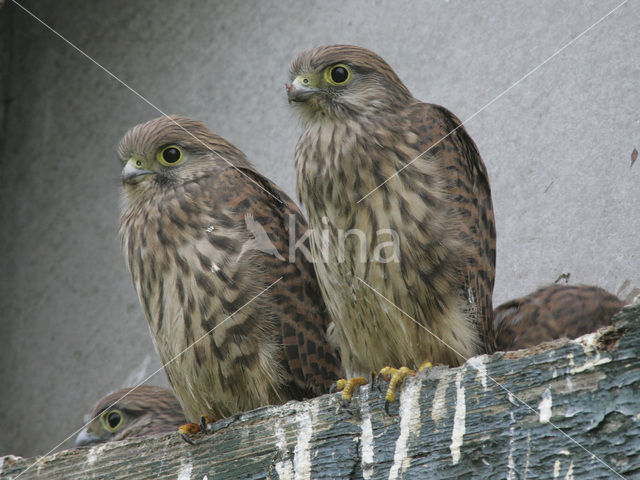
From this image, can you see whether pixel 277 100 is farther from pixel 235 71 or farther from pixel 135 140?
pixel 135 140

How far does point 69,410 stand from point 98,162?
4.93 feet

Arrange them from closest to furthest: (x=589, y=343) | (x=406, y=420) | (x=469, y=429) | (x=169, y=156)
Result: (x=589, y=343)
(x=469, y=429)
(x=406, y=420)
(x=169, y=156)

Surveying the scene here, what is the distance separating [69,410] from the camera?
5039 millimetres

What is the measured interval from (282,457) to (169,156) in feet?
4.67

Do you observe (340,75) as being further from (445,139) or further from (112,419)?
(112,419)

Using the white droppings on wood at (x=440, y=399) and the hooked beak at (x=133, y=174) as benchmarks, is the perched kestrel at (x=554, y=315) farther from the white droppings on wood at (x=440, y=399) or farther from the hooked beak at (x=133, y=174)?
the hooked beak at (x=133, y=174)

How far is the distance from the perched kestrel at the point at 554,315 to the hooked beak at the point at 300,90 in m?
1.09

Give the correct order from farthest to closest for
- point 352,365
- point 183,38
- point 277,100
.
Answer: point 183,38, point 277,100, point 352,365

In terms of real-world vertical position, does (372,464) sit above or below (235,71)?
below

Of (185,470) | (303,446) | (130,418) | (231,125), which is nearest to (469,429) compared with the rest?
(303,446)

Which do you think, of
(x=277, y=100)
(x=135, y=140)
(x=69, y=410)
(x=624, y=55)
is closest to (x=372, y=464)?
(x=135, y=140)

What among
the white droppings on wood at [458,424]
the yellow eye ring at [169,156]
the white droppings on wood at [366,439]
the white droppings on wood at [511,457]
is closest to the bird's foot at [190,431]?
the white droppings on wood at [366,439]

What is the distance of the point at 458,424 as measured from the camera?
2.13 metres

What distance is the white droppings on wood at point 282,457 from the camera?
2334 millimetres
